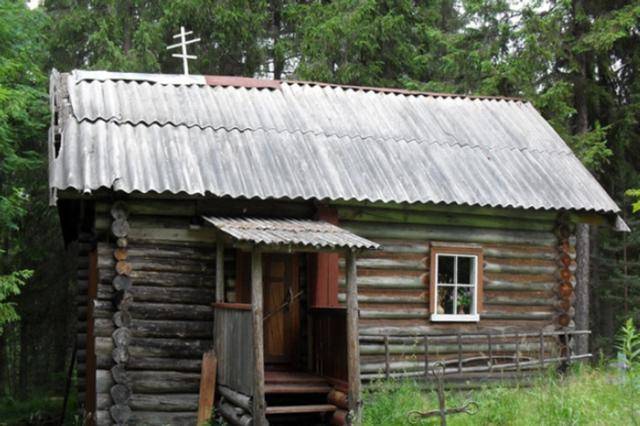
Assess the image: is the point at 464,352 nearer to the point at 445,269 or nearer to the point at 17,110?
the point at 445,269

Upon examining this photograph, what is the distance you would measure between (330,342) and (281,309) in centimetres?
134

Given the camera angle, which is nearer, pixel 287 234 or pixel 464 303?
pixel 287 234

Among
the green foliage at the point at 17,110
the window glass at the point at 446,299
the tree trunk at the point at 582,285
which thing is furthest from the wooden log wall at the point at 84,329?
the tree trunk at the point at 582,285

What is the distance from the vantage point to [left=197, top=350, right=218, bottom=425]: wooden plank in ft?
41.0

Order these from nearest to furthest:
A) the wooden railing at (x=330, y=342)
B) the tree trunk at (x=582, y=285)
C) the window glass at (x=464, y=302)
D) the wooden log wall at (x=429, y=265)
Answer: the wooden railing at (x=330, y=342) → the wooden log wall at (x=429, y=265) → the window glass at (x=464, y=302) → the tree trunk at (x=582, y=285)

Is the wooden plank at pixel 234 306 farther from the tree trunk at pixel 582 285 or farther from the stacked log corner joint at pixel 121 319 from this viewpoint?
the tree trunk at pixel 582 285

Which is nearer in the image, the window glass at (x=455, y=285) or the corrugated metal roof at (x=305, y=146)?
the corrugated metal roof at (x=305, y=146)

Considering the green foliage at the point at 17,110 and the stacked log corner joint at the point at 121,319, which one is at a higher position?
the green foliage at the point at 17,110

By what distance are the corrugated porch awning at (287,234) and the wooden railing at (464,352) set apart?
7.62ft

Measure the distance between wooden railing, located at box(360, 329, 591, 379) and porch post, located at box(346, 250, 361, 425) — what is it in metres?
1.92

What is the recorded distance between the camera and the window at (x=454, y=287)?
14734 mm

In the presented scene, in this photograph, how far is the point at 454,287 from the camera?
1498 cm

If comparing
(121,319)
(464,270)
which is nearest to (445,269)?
(464,270)

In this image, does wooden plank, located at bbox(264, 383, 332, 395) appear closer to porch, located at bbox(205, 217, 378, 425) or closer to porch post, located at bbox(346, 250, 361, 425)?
porch, located at bbox(205, 217, 378, 425)
